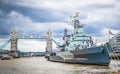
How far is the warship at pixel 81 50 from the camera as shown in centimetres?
6606

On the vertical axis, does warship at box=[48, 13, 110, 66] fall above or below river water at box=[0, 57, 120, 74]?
above

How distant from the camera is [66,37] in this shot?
3888 inches

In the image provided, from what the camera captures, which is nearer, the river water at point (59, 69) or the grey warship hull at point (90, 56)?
the river water at point (59, 69)

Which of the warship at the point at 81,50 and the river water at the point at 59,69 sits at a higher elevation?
the warship at the point at 81,50

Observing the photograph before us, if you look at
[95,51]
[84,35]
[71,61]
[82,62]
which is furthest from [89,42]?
[95,51]

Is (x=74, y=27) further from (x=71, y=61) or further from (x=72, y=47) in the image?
(x=71, y=61)

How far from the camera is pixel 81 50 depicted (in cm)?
7238

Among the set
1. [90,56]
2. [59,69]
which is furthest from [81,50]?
[59,69]

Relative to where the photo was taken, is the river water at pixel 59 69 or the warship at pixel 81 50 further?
the warship at pixel 81 50

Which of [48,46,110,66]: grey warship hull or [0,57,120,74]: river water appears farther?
[48,46,110,66]: grey warship hull

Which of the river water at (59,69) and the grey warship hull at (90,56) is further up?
the grey warship hull at (90,56)

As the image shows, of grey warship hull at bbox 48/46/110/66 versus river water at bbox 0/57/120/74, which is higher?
grey warship hull at bbox 48/46/110/66

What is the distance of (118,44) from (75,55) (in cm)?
7610

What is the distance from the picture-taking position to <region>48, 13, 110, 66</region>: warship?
217 ft
